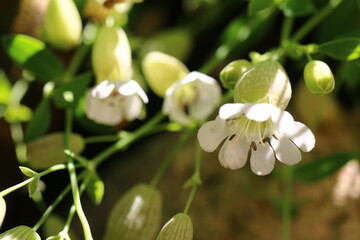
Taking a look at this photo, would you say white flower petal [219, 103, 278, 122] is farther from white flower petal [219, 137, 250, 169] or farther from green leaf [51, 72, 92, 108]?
green leaf [51, 72, 92, 108]

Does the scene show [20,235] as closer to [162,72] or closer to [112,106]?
[112,106]

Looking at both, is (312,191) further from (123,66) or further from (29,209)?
(29,209)

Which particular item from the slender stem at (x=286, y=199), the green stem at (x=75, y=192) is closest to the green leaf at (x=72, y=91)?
the green stem at (x=75, y=192)

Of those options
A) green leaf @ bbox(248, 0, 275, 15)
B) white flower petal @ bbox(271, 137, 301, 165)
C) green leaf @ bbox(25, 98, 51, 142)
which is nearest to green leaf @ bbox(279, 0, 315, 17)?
green leaf @ bbox(248, 0, 275, 15)

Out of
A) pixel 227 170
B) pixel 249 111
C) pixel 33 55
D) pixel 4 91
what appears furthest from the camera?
pixel 227 170

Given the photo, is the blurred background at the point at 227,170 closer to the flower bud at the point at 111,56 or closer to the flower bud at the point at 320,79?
the flower bud at the point at 111,56

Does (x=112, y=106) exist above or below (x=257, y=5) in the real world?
below

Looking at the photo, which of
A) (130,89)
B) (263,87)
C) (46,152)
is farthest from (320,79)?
(46,152)
